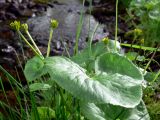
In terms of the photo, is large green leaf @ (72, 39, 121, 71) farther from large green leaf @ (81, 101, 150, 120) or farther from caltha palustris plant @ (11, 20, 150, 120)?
large green leaf @ (81, 101, 150, 120)

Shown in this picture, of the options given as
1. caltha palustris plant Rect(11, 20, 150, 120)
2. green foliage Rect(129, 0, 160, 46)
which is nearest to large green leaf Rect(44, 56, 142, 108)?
caltha palustris plant Rect(11, 20, 150, 120)

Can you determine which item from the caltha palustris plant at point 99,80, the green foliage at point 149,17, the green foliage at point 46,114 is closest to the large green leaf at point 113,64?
the caltha palustris plant at point 99,80

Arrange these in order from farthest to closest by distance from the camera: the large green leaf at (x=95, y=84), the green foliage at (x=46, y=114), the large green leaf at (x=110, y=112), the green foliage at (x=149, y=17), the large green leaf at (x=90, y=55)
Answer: the green foliage at (x=149, y=17)
the green foliage at (x=46, y=114)
the large green leaf at (x=90, y=55)
the large green leaf at (x=110, y=112)
the large green leaf at (x=95, y=84)

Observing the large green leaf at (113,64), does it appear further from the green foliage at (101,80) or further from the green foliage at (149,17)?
the green foliage at (149,17)

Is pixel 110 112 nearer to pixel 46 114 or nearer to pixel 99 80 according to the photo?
pixel 99 80

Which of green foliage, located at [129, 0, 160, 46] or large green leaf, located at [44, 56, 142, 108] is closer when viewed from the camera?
large green leaf, located at [44, 56, 142, 108]

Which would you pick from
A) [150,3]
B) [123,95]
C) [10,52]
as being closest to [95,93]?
[123,95]

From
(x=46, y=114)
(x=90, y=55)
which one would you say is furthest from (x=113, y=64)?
(x=46, y=114)
